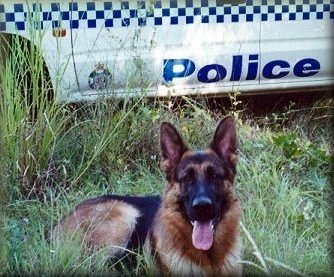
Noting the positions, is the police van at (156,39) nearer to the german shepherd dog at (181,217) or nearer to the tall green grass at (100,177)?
the tall green grass at (100,177)

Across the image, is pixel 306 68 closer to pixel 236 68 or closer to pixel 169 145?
pixel 236 68

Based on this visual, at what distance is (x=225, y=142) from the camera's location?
3.86 metres

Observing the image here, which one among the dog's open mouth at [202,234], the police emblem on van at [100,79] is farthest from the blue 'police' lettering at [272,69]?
the dog's open mouth at [202,234]

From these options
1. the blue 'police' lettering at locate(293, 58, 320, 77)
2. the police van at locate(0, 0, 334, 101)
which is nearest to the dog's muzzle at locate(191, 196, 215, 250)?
the police van at locate(0, 0, 334, 101)

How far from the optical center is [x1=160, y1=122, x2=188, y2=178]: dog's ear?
386 centimetres

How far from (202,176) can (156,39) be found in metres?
0.76

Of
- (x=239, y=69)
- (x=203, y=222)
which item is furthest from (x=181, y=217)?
(x=239, y=69)

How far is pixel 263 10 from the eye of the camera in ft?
13.6

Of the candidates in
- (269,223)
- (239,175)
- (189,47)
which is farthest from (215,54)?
(269,223)

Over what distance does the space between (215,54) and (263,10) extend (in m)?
0.33

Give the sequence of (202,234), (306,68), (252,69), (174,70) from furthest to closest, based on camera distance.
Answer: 1. (306,68)
2. (252,69)
3. (174,70)
4. (202,234)

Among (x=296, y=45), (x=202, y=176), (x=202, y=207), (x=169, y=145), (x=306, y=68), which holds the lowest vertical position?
(x=202, y=207)

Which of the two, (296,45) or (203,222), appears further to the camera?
(296,45)

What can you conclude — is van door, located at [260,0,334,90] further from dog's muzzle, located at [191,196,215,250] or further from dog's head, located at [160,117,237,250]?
dog's muzzle, located at [191,196,215,250]
